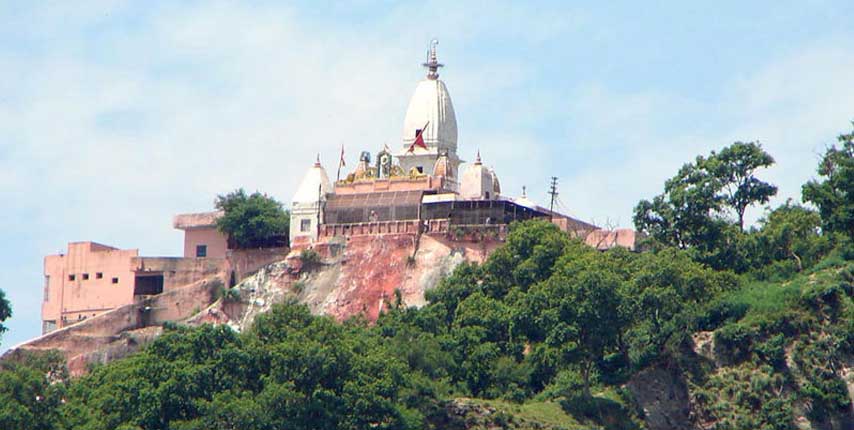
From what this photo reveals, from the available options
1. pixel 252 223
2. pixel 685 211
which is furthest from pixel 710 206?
pixel 252 223

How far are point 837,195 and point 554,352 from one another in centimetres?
1103

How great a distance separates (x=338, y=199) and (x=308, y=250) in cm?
218

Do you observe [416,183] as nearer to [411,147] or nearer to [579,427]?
[411,147]

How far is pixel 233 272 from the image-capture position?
79.9 metres

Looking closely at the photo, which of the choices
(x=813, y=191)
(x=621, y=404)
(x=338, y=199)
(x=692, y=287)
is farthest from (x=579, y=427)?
(x=338, y=199)

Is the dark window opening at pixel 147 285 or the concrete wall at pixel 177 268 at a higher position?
the concrete wall at pixel 177 268

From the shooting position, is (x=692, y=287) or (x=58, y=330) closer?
(x=692, y=287)

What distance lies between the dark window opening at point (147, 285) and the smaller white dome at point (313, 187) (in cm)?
579

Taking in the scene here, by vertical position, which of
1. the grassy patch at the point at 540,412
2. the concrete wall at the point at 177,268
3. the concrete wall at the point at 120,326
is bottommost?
the grassy patch at the point at 540,412

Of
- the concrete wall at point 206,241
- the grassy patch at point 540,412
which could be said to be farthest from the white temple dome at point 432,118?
the grassy patch at point 540,412

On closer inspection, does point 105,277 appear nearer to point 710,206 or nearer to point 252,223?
point 252,223

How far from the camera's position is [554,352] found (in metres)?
66.0

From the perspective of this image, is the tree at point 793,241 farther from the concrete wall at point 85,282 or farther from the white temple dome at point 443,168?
the concrete wall at point 85,282

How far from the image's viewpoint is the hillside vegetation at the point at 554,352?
204ft
